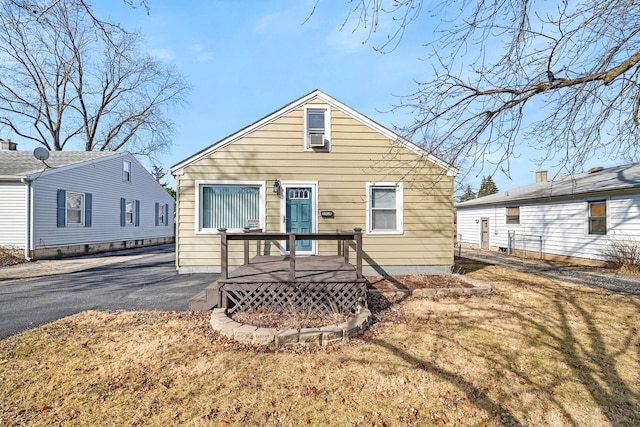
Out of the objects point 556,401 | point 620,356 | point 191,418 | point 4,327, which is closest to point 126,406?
point 191,418

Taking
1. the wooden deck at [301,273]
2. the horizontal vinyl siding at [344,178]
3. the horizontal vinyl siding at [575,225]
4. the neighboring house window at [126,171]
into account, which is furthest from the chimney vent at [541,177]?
the neighboring house window at [126,171]

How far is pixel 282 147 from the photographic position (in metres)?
8.01

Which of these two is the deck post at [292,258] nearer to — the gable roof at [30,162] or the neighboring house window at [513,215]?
the gable roof at [30,162]

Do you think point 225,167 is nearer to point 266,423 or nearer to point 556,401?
point 266,423

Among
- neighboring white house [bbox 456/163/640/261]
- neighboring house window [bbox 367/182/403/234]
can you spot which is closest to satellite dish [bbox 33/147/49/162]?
neighboring house window [bbox 367/182/403/234]

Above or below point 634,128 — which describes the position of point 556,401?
below

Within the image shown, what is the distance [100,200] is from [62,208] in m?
2.29

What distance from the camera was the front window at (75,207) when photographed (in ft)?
41.8

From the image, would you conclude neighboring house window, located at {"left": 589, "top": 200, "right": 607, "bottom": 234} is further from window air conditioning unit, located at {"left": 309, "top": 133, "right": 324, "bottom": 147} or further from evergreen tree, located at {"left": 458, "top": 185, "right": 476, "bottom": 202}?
window air conditioning unit, located at {"left": 309, "top": 133, "right": 324, "bottom": 147}

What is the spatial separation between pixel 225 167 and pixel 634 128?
881 centimetres

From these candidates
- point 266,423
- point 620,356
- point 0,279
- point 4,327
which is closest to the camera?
point 266,423

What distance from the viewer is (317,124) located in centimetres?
817

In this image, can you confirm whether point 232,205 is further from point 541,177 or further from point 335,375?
point 541,177

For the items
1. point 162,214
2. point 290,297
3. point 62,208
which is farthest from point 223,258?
point 162,214
